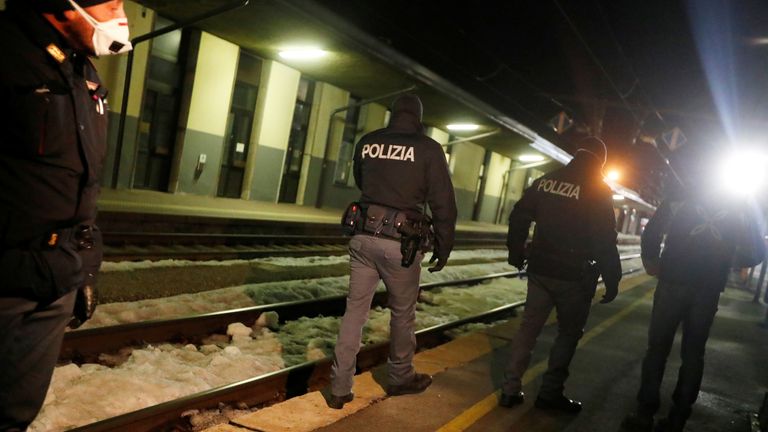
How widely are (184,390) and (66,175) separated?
2535 mm

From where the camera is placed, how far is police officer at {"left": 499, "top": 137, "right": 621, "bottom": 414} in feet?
13.7

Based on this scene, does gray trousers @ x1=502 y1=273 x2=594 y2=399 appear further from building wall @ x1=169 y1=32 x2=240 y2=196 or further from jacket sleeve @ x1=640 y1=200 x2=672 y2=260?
building wall @ x1=169 y1=32 x2=240 y2=196

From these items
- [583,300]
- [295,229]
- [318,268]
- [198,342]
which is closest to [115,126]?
[295,229]

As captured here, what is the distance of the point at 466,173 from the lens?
29.5m

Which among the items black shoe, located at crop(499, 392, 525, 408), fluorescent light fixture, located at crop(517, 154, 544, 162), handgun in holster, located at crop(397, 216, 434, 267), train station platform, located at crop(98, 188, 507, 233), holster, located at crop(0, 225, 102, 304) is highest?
fluorescent light fixture, located at crop(517, 154, 544, 162)

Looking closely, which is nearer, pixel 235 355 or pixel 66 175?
pixel 66 175

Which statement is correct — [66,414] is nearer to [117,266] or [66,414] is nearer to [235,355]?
[235,355]

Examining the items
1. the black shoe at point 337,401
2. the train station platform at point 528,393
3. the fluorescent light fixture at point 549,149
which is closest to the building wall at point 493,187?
the fluorescent light fixture at point 549,149

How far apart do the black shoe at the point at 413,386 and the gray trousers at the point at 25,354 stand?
8.53ft

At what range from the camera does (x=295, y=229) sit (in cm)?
1326

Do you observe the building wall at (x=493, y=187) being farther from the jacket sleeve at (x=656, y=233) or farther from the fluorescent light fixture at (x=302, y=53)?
the jacket sleeve at (x=656, y=233)

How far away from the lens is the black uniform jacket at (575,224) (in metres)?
4.18

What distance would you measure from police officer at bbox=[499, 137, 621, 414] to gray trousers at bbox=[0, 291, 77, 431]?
318cm

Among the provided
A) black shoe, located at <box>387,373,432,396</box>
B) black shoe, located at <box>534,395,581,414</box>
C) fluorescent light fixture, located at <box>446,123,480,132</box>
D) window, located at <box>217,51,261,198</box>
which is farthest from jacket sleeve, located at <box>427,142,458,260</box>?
fluorescent light fixture, located at <box>446,123,480,132</box>
